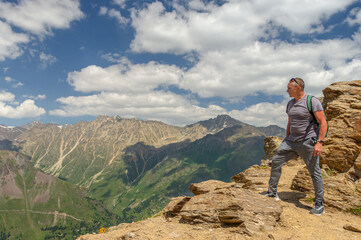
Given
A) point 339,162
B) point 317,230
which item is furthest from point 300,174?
point 317,230

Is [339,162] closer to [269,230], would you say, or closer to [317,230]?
[317,230]

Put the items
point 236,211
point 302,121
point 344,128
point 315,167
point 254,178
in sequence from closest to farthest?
point 236,211 → point 315,167 → point 302,121 → point 344,128 → point 254,178

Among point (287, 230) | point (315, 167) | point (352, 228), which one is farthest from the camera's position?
point (315, 167)

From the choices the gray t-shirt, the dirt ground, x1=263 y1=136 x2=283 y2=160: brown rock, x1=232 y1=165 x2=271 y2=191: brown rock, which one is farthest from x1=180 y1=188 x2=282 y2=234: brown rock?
x1=263 y1=136 x2=283 y2=160: brown rock

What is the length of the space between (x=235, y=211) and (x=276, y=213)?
69.0 inches

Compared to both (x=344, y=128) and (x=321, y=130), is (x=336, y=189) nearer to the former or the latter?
(x=321, y=130)

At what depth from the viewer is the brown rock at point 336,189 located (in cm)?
1045

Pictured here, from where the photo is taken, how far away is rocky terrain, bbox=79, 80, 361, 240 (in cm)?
799

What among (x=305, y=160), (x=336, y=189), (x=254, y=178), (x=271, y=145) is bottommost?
(x=254, y=178)

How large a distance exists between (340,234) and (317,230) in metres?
0.71

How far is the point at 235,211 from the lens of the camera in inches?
344

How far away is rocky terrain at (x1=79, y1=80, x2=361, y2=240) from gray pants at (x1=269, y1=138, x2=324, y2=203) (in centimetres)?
101

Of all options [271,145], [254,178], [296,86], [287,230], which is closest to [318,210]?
[287,230]

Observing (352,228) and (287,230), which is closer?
(352,228)
